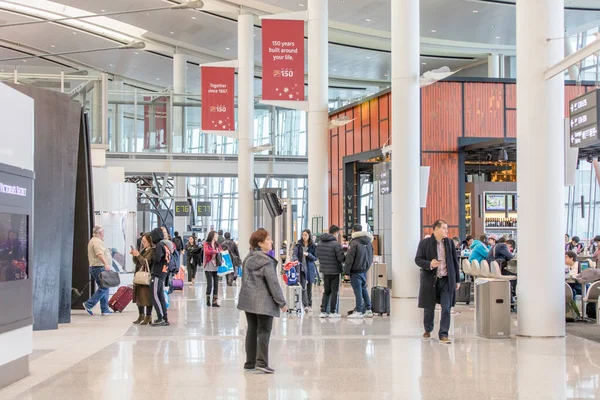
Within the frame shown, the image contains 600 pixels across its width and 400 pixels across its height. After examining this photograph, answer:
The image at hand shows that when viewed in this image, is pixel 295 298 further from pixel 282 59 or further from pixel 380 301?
pixel 282 59

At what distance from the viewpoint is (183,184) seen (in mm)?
45250

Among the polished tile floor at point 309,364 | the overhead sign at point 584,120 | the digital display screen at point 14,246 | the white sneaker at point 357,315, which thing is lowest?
the white sneaker at point 357,315

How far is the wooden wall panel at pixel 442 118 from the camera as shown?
2342 centimetres

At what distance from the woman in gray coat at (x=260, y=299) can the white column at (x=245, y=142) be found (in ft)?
69.6

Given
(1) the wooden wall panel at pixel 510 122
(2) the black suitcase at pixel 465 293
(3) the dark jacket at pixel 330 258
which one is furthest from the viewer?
(1) the wooden wall panel at pixel 510 122

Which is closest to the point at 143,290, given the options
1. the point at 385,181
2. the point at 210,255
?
the point at 210,255

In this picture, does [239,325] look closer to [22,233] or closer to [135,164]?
[22,233]

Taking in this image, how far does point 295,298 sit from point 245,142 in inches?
621

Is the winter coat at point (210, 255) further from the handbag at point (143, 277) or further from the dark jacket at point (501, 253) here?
the dark jacket at point (501, 253)

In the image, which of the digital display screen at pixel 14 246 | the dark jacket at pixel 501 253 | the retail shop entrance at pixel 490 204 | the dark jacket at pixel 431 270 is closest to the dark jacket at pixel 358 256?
the dark jacket at pixel 501 253

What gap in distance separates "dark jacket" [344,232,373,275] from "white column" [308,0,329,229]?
8585 millimetres

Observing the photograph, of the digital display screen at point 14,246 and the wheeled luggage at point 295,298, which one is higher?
the digital display screen at point 14,246

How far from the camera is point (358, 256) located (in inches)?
545

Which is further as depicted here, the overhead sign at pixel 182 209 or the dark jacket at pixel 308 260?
the overhead sign at pixel 182 209
